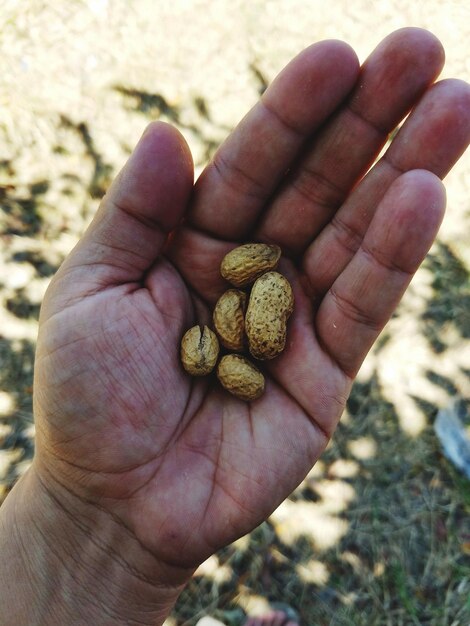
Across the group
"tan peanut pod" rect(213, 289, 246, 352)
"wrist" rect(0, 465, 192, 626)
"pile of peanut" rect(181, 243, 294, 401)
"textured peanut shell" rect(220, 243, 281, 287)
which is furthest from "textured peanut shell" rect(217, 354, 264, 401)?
"wrist" rect(0, 465, 192, 626)

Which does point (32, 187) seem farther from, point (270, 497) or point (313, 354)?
point (270, 497)

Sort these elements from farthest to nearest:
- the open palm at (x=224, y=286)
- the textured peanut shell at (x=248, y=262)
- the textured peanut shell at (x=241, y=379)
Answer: the textured peanut shell at (x=248, y=262)
the textured peanut shell at (x=241, y=379)
the open palm at (x=224, y=286)

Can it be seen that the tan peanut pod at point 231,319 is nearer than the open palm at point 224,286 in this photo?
No

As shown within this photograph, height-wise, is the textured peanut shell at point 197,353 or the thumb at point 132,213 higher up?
the thumb at point 132,213

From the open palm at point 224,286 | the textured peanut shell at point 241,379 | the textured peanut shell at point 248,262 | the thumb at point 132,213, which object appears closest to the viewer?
the open palm at point 224,286

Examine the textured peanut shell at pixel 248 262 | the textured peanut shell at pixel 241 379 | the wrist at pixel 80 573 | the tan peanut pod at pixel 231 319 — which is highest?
the textured peanut shell at pixel 248 262

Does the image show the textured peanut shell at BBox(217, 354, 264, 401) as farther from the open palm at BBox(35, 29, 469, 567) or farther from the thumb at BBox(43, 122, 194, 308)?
the thumb at BBox(43, 122, 194, 308)

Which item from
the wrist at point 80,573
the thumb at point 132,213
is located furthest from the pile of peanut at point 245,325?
the wrist at point 80,573

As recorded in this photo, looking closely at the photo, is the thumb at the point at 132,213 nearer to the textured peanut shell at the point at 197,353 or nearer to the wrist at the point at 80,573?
the textured peanut shell at the point at 197,353
